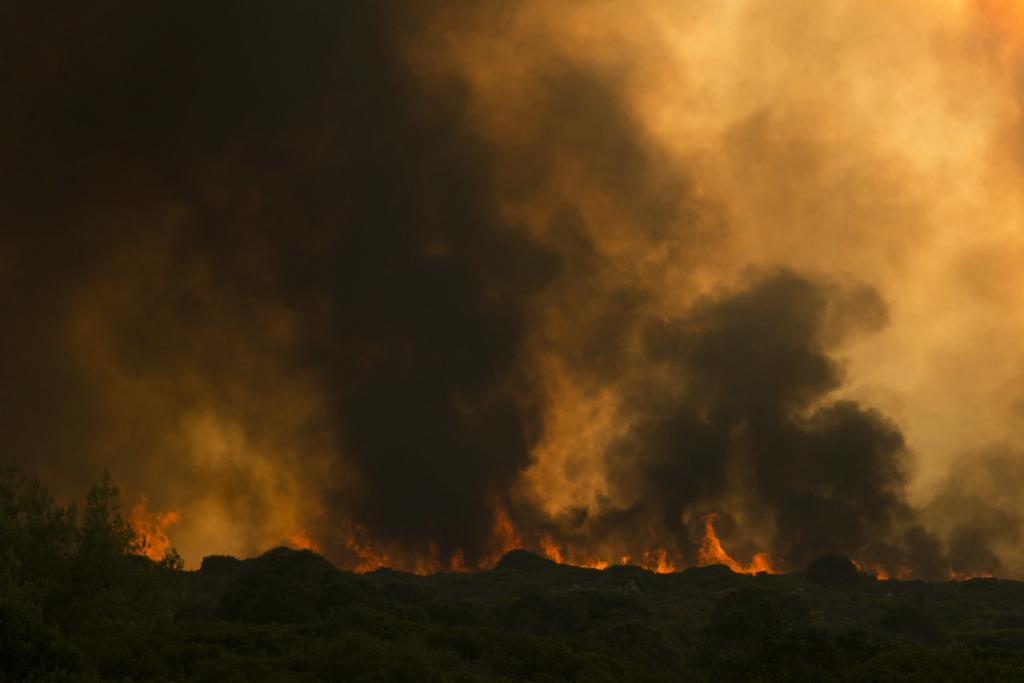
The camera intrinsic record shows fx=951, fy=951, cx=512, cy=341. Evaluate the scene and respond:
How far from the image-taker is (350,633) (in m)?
48.8

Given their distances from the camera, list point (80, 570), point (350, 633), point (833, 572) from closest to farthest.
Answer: point (80, 570) → point (350, 633) → point (833, 572)

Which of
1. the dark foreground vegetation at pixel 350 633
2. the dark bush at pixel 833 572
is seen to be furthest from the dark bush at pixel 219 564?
the dark bush at pixel 833 572

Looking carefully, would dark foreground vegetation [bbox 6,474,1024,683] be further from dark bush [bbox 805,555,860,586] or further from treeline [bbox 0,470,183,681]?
dark bush [bbox 805,555,860,586]

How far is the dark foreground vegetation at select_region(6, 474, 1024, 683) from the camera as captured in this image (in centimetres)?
3928

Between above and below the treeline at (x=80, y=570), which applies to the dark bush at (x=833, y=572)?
above

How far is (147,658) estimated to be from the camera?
40.8 metres

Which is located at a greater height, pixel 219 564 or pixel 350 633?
pixel 219 564

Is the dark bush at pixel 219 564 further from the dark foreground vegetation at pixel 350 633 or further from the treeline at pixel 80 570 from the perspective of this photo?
the treeline at pixel 80 570

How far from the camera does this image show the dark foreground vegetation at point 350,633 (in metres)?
39.3

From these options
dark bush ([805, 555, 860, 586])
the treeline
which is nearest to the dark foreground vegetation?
the treeline

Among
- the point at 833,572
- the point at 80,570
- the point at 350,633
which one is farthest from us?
the point at 833,572

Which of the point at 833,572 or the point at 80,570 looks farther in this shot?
the point at 833,572

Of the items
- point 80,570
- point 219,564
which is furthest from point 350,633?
point 219,564

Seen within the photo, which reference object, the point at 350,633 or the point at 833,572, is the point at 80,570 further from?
the point at 833,572
